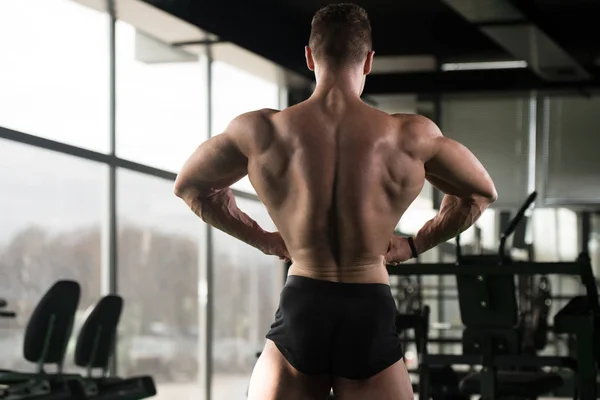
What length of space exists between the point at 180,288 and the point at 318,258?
18.0 ft

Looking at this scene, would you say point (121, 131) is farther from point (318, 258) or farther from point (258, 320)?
point (318, 258)

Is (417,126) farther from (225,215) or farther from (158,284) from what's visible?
(158,284)

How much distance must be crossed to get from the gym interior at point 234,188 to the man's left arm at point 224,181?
2.46 metres

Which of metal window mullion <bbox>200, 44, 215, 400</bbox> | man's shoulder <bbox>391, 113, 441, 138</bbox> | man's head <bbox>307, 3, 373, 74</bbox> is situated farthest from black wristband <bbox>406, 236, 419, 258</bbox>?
metal window mullion <bbox>200, 44, 215, 400</bbox>

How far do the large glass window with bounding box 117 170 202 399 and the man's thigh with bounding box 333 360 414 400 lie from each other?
447 cm

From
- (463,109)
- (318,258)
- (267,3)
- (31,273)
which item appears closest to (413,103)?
(463,109)

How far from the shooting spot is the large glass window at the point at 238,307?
7.89 metres

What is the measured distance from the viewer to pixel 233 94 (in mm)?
7895

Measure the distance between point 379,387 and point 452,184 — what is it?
42 centimetres

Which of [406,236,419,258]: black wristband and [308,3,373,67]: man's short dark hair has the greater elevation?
[308,3,373,67]: man's short dark hair

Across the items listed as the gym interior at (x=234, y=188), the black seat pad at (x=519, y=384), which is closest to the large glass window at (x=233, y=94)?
the gym interior at (x=234, y=188)

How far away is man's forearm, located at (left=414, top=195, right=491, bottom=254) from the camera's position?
2.04 meters

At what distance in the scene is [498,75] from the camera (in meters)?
8.49

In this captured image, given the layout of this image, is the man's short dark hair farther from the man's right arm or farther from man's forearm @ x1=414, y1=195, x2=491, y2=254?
man's forearm @ x1=414, y1=195, x2=491, y2=254
